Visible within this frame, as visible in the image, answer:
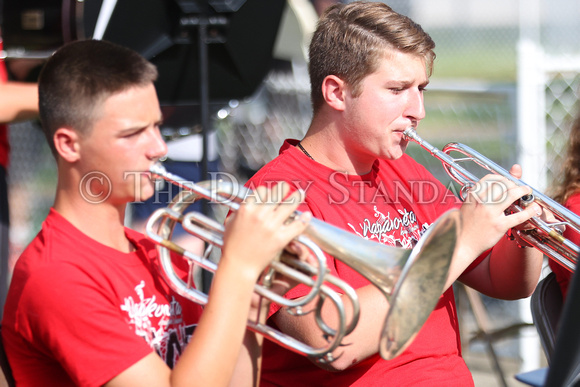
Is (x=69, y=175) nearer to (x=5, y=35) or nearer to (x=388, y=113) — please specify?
(x=388, y=113)

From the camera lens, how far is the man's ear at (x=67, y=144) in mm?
1515

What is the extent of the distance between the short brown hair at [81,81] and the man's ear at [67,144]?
0.5 inches

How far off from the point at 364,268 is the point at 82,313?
22.2 inches

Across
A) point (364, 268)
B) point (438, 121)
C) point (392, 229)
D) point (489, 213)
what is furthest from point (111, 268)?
point (438, 121)

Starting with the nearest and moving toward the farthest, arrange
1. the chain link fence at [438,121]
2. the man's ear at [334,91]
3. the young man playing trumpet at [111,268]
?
the young man playing trumpet at [111,268] → the man's ear at [334,91] → the chain link fence at [438,121]

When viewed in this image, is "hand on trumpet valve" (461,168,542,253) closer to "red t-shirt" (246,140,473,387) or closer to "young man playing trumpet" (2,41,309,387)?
"red t-shirt" (246,140,473,387)

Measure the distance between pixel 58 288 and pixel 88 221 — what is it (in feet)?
0.73

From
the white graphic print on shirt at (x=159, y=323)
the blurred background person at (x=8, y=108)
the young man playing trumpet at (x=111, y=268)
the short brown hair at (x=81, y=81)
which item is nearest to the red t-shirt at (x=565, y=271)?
the young man playing trumpet at (x=111, y=268)

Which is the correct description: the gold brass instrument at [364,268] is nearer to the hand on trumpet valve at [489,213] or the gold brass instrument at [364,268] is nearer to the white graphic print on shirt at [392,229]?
the hand on trumpet valve at [489,213]

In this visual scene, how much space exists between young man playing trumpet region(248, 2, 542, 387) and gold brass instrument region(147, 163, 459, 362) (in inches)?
6.3

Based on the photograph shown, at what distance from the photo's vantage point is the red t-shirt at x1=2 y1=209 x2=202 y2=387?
1325mm

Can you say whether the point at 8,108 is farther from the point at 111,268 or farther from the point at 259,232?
the point at 259,232

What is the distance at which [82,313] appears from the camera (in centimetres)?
133

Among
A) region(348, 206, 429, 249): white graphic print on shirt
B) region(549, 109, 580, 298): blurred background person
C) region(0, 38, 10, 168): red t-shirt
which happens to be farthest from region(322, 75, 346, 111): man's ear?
region(0, 38, 10, 168): red t-shirt
